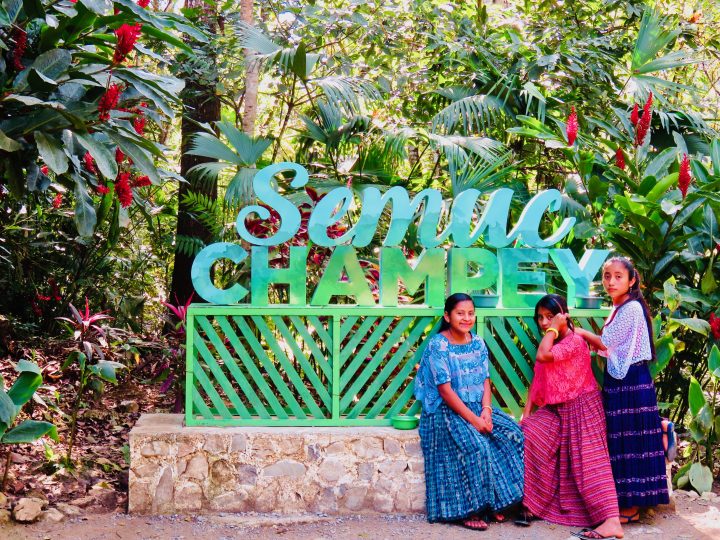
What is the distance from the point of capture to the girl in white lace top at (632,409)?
14.3 feet

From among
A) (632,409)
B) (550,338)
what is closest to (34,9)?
(550,338)

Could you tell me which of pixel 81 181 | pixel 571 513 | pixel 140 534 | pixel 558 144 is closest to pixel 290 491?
pixel 140 534

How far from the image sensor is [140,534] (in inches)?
162

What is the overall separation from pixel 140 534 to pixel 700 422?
135 inches

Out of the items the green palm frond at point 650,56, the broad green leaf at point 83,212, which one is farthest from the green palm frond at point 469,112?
the broad green leaf at point 83,212

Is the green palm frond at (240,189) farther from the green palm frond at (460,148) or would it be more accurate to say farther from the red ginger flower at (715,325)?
the red ginger flower at (715,325)

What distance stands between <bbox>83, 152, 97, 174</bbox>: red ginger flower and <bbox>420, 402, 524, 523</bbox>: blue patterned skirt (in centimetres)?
243

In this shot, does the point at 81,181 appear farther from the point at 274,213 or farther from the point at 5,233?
the point at 5,233

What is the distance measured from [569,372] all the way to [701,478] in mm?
1295

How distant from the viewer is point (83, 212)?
3.91 meters

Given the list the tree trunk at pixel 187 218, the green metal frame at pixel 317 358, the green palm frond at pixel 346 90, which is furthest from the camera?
the tree trunk at pixel 187 218

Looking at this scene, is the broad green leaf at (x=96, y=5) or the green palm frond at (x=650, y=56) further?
the green palm frond at (x=650, y=56)

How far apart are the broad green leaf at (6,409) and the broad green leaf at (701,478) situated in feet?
13.4

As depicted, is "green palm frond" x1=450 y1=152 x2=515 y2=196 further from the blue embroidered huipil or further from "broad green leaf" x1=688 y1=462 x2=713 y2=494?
"broad green leaf" x1=688 y1=462 x2=713 y2=494
